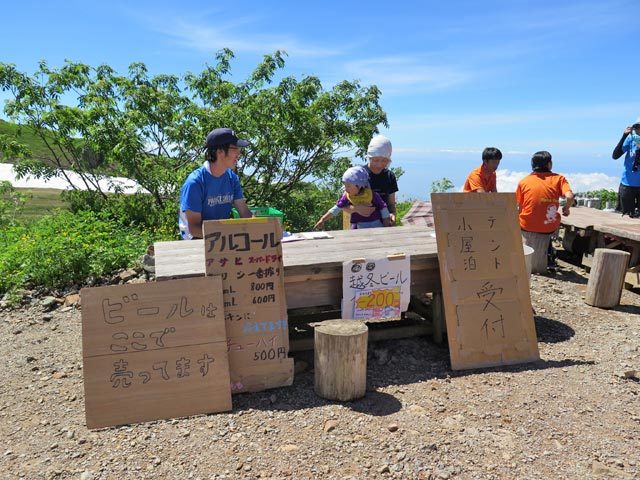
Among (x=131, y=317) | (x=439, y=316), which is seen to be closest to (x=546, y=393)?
(x=439, y=316)

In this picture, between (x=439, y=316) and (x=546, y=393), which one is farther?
(x=439, y=316)

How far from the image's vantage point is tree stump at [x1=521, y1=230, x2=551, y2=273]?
21.3ft

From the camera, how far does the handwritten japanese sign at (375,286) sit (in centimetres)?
371

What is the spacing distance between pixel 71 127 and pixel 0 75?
48.0 inches

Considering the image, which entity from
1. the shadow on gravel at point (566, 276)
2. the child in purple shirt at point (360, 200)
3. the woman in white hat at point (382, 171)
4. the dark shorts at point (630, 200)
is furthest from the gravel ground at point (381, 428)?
the dark shorts at point (630, 200)

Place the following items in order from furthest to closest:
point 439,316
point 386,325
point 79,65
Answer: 1. point 79,65
2. point 386,325
3. point 439,316

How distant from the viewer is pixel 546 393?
11.0ft

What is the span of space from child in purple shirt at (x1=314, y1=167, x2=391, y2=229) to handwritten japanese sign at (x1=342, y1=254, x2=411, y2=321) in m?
1.10

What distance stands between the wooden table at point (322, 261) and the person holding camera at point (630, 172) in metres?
5.70

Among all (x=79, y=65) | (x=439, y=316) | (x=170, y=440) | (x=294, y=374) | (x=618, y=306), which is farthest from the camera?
(x=79, y=65)

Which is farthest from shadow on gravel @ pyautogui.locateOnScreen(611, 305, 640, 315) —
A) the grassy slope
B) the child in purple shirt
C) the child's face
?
the grassy slope

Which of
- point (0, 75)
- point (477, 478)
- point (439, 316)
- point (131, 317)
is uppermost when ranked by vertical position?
point (0, 75)

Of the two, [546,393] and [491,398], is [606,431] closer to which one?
[546,393]

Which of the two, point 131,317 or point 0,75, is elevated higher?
point 0,75
